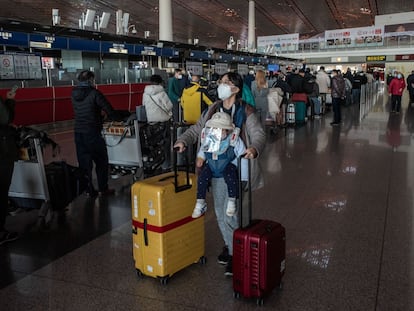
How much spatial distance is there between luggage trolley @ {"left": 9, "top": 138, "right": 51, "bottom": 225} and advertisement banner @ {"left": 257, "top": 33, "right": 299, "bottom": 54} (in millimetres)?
32803

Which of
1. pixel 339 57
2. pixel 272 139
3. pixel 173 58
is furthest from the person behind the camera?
pixel 339 57

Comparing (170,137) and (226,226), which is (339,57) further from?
(226,226)

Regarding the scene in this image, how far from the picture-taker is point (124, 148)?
6672 mm

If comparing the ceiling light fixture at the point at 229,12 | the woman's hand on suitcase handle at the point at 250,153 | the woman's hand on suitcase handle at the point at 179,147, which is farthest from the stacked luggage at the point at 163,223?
the ceiling light fixture at the point at 229,12

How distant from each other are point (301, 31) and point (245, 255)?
4887 cm

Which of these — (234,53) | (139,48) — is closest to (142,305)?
(139,48)

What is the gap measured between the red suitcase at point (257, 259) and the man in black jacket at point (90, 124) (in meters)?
3.11

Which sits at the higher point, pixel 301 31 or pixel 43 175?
pixel 301 31

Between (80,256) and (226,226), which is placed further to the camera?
(80,256)

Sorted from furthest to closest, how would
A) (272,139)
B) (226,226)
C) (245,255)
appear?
1. (272,139)
2. (226,226)
3. (245,255)

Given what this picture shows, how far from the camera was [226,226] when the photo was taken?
3.37m

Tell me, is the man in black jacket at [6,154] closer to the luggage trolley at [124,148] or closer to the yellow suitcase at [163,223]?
the yellow suitcase at [163,223]

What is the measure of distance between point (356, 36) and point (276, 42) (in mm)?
6527

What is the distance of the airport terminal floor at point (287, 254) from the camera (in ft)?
10.1
